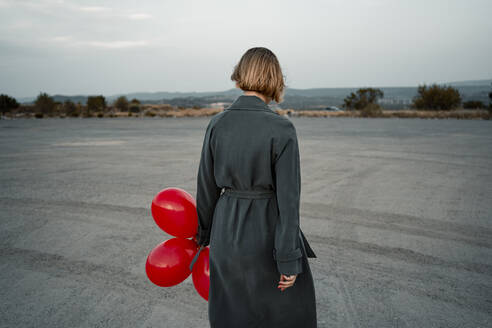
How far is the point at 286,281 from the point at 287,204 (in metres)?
0.41

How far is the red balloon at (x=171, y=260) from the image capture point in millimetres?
2252

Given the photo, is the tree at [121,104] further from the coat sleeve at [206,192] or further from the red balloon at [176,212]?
the coat sleeve at [206,192]

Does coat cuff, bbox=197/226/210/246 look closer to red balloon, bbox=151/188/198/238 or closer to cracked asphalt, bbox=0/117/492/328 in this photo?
red balloon, bbox=151/188/198/238

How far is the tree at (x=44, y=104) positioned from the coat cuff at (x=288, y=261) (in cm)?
Answer: 5109

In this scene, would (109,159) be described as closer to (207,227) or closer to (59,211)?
(59,211)

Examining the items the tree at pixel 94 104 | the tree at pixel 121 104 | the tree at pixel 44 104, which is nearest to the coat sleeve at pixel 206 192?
the tree at pixel 44 104

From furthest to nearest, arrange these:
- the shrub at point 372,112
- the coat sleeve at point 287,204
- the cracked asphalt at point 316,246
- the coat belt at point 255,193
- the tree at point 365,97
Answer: the tree at point 365,97 < the shrub at point 372,112 < the cracked asphalt at point 316,246 < the coat belt at point 255,193 < the coat sleeve at point 287,204

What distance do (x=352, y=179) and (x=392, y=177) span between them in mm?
1041

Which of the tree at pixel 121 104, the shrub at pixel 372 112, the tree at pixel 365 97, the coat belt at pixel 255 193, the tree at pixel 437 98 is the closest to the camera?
the coat belt at pixel 255 193

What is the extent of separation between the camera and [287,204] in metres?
1.75

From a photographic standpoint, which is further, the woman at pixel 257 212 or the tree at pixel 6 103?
the tree at pixel 6 103

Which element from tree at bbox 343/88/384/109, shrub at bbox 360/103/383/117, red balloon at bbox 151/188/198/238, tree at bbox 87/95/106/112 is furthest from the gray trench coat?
tree at bbox 343/88/384/109

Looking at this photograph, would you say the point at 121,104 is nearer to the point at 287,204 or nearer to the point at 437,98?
the point at 437,98

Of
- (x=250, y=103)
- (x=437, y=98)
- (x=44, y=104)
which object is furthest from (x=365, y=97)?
(x=250, y=103)
